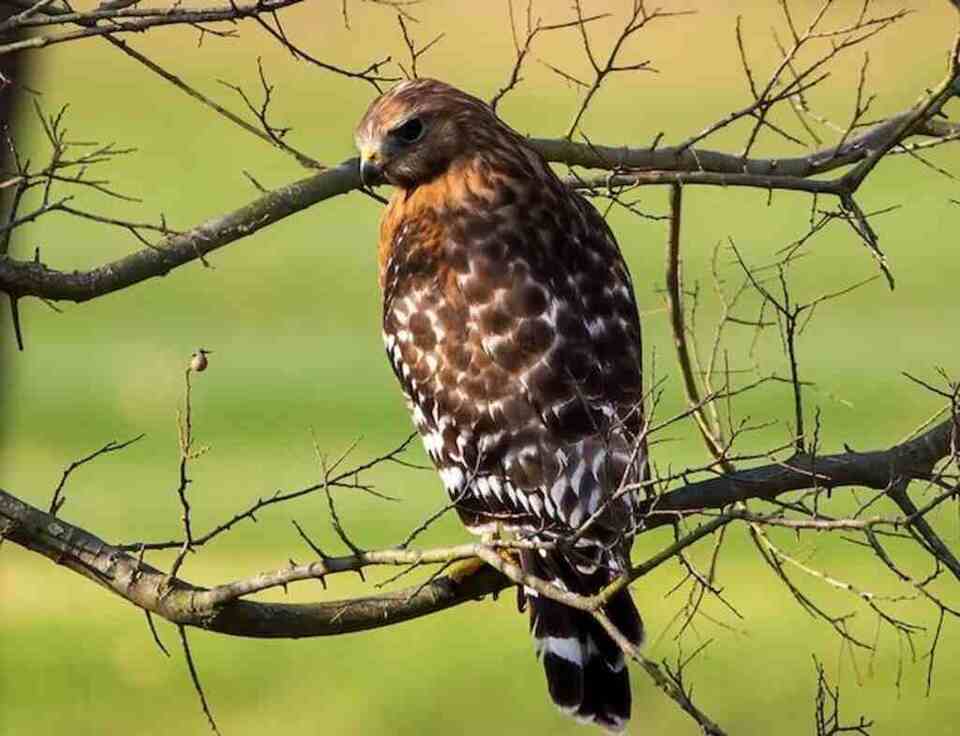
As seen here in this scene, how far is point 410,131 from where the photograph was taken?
5301mm

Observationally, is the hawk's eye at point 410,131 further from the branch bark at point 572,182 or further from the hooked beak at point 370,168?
the branch bark at point 572,182

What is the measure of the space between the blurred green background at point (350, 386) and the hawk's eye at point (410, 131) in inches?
13.6

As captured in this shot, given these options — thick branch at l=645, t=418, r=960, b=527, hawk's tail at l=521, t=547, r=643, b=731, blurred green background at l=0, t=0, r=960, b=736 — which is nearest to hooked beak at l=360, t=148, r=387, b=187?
blurred green background at l=0, t=0, r=960, b=736

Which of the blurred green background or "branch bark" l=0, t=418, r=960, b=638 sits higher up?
the blurred green background

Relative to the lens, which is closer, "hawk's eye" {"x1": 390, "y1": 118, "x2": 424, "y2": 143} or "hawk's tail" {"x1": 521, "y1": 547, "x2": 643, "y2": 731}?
"hawk's tail" {"x1": 521, "y1": 547, "x2": 643, "y2": 731}

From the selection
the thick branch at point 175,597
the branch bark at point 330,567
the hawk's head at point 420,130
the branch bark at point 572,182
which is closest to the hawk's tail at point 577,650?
the branch bark at point 330,567

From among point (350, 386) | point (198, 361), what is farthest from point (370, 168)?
point (350, 386)

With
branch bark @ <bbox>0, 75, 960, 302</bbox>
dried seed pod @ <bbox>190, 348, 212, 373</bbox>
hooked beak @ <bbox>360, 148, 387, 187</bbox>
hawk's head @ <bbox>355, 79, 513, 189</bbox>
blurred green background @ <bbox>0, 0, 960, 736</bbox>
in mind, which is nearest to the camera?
dried seed pod @ <bbox>190, 348, 212, 373</bbox>

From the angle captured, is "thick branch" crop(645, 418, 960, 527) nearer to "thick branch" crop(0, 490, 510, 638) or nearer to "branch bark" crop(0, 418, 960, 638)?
"branch bark" crop(0, 418, 960, 638)

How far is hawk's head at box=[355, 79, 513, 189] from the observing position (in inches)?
204

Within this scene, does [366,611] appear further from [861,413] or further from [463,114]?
[861,413]

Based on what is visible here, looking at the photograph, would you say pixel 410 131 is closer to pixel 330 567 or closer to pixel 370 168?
pixel 370 168

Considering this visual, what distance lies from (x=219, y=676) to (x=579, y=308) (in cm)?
855

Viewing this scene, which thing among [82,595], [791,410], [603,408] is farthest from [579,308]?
[791,410]
